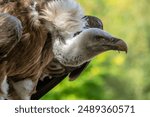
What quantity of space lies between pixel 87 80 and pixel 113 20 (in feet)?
8.37

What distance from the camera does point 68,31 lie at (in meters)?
4.10

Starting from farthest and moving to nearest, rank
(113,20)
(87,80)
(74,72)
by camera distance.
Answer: (113,20) → (87,80) → (74,72)

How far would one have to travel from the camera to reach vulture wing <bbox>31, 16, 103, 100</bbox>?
420 cm

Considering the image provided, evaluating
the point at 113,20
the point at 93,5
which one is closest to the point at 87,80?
the point at 93,5

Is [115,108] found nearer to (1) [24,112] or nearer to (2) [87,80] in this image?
(1) [24,112]

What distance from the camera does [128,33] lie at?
11.1 meters

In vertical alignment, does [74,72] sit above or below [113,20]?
below

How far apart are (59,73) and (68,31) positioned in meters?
0.24

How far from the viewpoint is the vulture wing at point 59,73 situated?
4.20 metres

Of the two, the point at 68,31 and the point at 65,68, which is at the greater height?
the point at 68,31

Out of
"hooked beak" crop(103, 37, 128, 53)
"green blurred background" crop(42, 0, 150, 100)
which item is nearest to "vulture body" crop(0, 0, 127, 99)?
"hooked beak" crop(103, 37, 128, 53)

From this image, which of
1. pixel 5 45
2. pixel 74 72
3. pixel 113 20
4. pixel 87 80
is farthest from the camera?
pixel 113 20

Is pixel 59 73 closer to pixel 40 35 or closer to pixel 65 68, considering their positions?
pixel 65 68

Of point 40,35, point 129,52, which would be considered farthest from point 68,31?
point 129,52
